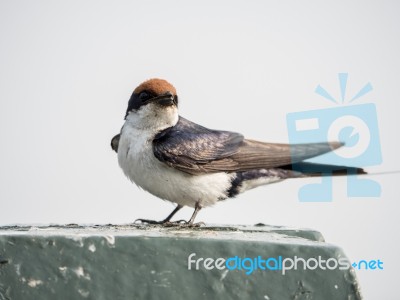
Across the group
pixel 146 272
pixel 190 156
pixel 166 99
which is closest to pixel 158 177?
pixel 190 156

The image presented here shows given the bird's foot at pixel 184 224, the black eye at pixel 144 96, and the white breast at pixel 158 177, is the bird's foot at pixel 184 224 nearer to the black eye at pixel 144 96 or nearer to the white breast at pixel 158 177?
the white breast at pixel 158 177

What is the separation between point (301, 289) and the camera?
394cm

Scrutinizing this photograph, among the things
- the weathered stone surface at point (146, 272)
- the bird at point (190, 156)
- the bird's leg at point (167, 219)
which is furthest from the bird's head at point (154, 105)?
the weathered stone surface at point (146, 272)

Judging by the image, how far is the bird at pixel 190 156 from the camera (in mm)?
5492

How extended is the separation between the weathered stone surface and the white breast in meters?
1.47

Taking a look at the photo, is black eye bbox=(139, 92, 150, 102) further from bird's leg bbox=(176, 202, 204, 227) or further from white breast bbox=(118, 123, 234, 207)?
bird's leg bbox=(176, 202, 204, 227)

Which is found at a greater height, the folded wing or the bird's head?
the bird's head

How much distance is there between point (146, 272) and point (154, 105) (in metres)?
1.94

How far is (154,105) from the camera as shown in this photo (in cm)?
565

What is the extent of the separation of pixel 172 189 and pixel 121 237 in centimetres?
152

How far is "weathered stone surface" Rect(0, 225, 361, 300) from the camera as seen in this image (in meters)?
3.88

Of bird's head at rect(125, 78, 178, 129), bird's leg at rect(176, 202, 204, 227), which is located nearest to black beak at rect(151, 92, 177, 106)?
bird's head at rect(125, 78, 178, 129)

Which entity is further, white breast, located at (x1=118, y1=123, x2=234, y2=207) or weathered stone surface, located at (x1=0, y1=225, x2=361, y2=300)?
white breast, located at (x1=118, y1=123, x2=234, y2=207)

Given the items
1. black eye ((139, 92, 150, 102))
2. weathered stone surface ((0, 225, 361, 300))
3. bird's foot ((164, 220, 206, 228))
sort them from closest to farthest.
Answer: weathered stone surface ((0, 225, 361, 300)) → bird's foot ((164, 220, 206, 228)) → black eye ((139, 92, 150, 102))
